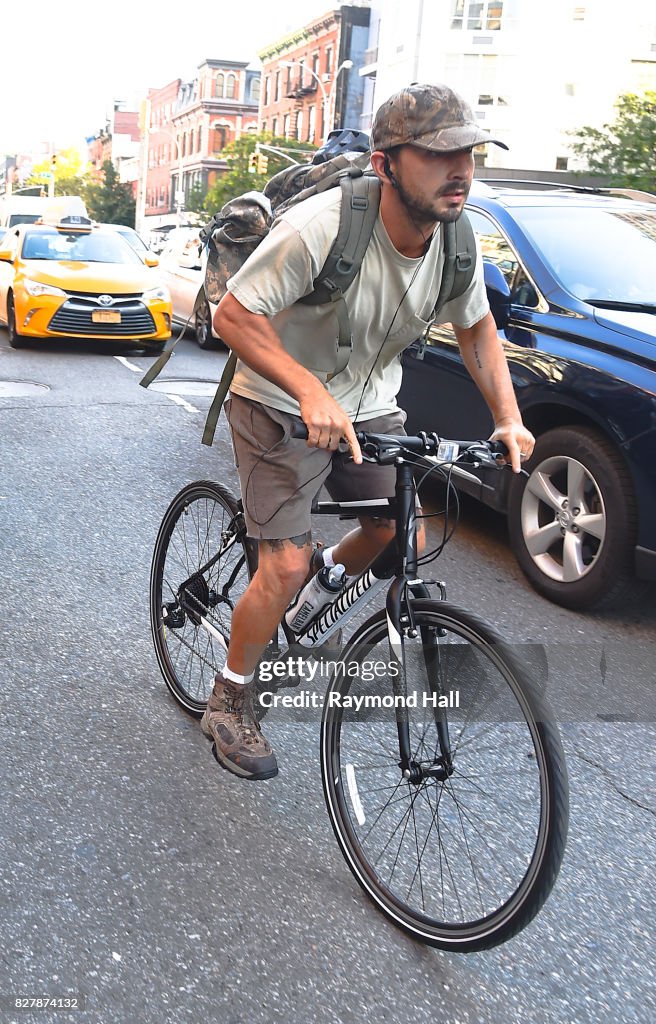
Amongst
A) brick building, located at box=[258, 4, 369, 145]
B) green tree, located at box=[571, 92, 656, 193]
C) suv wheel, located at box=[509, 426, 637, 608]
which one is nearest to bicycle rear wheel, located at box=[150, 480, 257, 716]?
suv wheel, located at box=[509, 426, 637, 608]

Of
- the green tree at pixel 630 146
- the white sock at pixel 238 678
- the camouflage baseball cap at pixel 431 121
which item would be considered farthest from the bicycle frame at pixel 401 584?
the green tree at pixel 630 146

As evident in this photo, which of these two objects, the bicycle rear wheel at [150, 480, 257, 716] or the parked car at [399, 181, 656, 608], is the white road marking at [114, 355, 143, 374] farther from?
the bicycle rear wheel at [150, 480, 257, 716]

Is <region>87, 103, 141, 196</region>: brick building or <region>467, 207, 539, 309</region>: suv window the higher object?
<region>87, 103, 141, 196</region>: brick building

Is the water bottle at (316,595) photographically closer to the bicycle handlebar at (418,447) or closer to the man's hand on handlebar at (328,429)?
the bicycle handlebar at (418,447)

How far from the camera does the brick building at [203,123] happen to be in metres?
96.4

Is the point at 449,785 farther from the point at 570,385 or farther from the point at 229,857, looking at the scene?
the point at 570,385

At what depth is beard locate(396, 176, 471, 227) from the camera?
8.97ft

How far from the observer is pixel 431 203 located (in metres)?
2.75

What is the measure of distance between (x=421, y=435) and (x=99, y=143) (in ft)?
508

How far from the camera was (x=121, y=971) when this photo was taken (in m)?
2.60

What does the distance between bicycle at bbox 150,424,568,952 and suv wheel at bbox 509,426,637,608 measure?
7.34ft

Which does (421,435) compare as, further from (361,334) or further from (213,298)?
(213,298)

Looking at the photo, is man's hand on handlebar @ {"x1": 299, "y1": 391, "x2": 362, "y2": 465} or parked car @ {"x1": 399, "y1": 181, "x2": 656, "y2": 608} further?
parked car @ {"x1": 399, "y1": 181, "x2": 656, "y2": 608}

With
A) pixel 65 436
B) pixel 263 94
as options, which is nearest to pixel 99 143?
pixel 263 94
